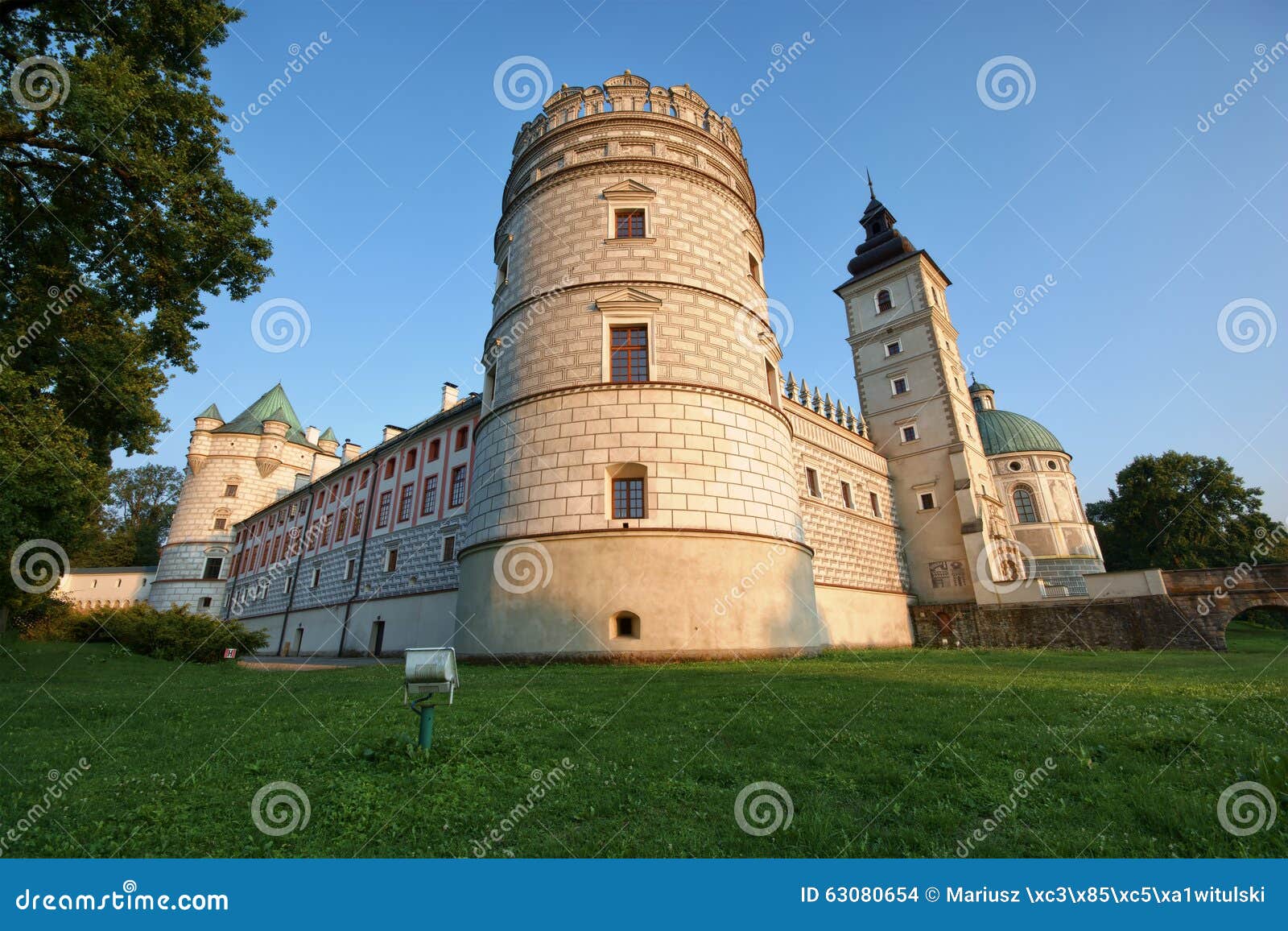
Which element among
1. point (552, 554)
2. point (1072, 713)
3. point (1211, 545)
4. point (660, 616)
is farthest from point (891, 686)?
point (1211, 545)

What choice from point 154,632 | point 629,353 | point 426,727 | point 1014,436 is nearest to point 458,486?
point 154,632

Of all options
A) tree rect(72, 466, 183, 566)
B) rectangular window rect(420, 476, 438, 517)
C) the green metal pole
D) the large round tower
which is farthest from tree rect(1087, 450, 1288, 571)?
tree rect(72, 466, 183, 566)

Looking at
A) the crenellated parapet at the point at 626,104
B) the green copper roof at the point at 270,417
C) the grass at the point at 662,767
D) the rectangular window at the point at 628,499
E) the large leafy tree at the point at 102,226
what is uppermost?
the green copper roof at the point at 270,417

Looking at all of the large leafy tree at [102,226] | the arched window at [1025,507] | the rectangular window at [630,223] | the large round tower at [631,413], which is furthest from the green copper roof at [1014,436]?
the large leafy tree at [102,226]

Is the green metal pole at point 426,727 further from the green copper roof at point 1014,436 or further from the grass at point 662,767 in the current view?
the green copper roof at point 1014,436

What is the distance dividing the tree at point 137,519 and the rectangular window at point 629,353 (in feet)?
181

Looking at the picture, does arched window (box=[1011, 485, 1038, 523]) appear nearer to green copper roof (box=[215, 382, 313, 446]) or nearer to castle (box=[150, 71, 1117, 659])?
castle (box=[150, 71, 1117, 659])

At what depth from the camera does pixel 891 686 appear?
9.17 metres

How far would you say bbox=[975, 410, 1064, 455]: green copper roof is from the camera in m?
42.7

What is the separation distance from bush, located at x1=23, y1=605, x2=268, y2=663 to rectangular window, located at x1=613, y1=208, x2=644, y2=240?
18.2 m

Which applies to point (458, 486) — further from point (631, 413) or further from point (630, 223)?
point (630, 223)

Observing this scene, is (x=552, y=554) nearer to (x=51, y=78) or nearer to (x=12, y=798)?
(x=12, y=798)

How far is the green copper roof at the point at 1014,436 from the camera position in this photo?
42.7 m

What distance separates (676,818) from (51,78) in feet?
47.3
